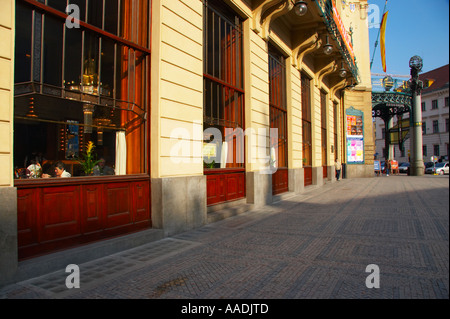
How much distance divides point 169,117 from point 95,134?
5.24ft

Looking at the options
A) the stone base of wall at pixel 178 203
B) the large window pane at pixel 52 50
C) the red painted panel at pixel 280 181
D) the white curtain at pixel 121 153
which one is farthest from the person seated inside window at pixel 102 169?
the red painted panel at pixel 280 181

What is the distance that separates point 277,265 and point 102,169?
3.90m

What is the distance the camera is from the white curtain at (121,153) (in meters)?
6.49

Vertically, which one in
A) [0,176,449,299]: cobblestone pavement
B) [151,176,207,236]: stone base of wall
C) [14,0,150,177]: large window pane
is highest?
[14,0,150,177]: large window pane

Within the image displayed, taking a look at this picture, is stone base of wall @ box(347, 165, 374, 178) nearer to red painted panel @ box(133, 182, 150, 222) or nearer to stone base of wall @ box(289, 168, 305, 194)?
stone base of wall @ box(289, 168, 305, 194)

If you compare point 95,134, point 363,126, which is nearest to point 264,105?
point 95,134

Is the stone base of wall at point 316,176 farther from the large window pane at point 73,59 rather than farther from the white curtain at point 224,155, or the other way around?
the large window pane at point 73,59

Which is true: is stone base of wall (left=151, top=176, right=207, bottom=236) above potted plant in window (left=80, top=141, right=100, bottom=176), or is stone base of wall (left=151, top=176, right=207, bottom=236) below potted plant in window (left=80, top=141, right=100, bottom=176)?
below

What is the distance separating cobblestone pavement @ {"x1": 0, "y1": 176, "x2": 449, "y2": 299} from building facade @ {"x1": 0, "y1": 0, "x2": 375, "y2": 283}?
2.69 feet

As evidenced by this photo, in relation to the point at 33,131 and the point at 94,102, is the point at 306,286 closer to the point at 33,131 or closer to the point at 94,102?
the point at 94,102

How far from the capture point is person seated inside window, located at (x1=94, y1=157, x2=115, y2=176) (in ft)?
19.7

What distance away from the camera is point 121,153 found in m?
6.55

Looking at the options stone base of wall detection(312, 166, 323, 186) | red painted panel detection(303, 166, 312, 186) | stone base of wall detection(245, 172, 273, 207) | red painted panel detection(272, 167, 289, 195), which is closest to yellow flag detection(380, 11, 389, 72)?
stone base of wall detection(312, 166, 323, 186)

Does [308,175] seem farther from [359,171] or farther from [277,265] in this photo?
[277,265]
